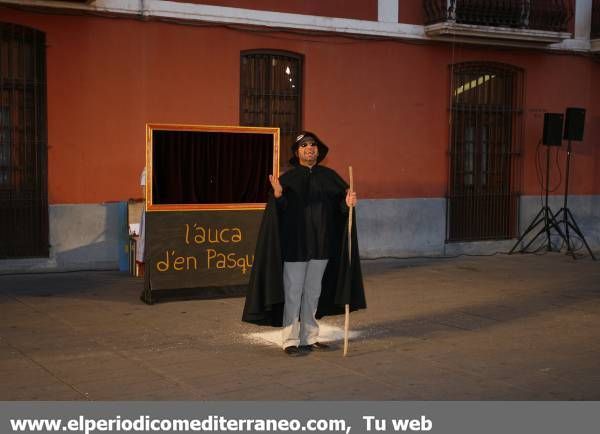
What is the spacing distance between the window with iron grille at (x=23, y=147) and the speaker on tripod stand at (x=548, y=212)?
27.1 feet

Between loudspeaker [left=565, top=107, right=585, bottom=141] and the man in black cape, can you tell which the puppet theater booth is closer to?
the man in black cape

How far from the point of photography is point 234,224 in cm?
1057

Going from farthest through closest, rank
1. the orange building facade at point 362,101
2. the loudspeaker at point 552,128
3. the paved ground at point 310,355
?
the loudspeaker at point 552,128
the orange building facade at point 362,101
the paved ground at point 310,355

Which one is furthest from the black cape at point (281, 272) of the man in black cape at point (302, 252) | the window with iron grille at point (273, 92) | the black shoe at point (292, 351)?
the window with iron grille at point (273, 92)

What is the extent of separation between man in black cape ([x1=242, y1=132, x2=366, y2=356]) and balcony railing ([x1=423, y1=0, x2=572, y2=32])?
779cm

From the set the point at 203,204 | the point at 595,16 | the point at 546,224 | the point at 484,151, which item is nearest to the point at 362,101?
the point at 484,151

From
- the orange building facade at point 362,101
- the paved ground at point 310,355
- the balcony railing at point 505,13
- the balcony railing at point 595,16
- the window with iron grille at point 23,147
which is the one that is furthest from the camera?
the balcony railing at point 595,16

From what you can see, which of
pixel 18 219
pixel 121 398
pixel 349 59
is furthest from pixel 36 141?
pixel 121 398

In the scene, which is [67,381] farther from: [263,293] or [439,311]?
[439,311]

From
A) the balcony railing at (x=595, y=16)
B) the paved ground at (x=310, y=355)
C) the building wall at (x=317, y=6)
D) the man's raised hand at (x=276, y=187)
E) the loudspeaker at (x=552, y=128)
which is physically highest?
the balcony railing at (x=595, y=16)

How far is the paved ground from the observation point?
6754 millimetres

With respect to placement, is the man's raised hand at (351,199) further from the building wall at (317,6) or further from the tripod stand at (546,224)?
the tripod stand at (546,224)

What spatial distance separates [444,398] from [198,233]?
457 cm

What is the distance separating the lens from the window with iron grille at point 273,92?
45.8ft
